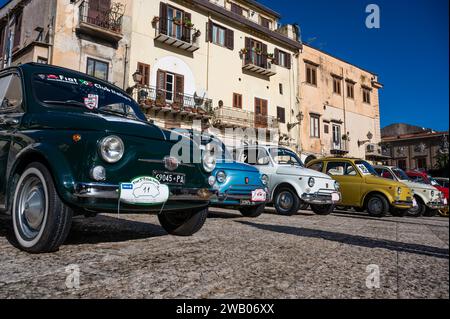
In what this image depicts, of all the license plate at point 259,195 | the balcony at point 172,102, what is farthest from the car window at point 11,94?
the balcony at point 172,102

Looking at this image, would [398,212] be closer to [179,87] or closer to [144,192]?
[144,192]

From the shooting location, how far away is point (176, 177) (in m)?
3.43

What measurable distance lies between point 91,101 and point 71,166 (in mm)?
1462

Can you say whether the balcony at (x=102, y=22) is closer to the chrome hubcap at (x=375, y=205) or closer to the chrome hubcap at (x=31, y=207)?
the chrome hubcap at (x=375, y=205)

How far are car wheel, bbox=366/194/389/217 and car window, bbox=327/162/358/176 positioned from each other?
0.99 metres

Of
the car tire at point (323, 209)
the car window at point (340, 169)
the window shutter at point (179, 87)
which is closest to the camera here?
the car tire at point (323, 209)

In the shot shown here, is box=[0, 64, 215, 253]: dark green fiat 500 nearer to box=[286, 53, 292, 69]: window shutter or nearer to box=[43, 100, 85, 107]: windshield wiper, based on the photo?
box=[43, 100, 85, 107]: windshield wiper

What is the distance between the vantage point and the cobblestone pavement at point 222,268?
6.66 feet

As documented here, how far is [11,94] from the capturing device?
3959 mm

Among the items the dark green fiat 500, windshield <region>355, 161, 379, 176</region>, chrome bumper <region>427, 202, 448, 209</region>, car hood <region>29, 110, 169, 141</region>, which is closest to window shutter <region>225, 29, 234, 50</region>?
windshield <region>355, 161, 379, 176</region>

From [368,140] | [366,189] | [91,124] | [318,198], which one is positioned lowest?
[318,198]

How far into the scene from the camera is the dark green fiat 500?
286 cm

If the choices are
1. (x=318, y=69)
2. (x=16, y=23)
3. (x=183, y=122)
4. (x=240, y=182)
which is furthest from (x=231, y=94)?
(x=240, y=182)

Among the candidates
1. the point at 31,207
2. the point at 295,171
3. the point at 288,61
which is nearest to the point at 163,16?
the point at 288,61
